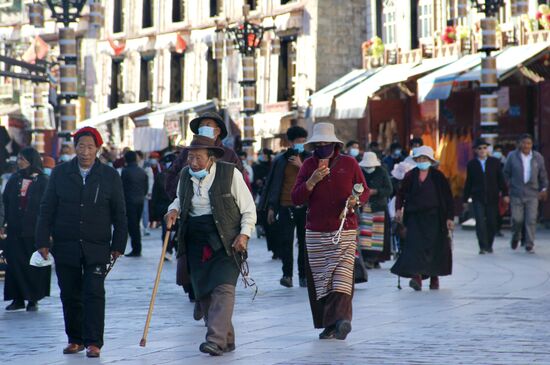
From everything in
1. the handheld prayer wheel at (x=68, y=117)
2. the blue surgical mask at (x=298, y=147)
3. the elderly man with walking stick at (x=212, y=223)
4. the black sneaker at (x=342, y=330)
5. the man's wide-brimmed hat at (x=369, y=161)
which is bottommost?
the black sneaker at (x=342, y=330)

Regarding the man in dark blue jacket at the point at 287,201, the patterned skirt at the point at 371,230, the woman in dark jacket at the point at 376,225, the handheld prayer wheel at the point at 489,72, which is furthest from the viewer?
the handheld prayer wheel at the point at 489,72

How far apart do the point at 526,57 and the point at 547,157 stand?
2156 mm

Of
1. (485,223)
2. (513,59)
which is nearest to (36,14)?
(513,59)

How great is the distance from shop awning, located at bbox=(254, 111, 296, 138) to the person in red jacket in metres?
32.4

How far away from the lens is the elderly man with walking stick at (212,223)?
11430 mm

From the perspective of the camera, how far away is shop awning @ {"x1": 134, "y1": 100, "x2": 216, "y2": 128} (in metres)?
49.1

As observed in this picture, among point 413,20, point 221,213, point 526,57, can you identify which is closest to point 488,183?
point 526,57

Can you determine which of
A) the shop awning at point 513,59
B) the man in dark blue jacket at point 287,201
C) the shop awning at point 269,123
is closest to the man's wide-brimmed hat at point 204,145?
the man in dark blue jacket at point 287,201

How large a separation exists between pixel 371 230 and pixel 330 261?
7814 millimetres

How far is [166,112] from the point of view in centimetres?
4919

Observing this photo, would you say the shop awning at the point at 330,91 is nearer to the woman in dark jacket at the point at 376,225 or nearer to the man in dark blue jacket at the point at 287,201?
the woman in dark jacket at the point at 376,225

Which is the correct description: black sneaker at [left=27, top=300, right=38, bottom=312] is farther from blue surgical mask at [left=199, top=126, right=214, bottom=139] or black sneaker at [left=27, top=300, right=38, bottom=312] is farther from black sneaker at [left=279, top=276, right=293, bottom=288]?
blue surgical mask at [left=199, top=126, right=214, bottom=139]

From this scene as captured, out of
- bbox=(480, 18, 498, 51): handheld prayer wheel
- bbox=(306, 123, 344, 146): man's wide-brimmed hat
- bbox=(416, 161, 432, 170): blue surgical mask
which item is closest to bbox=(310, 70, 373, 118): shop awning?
bbox=(480, 18, 498, 51): handheld prayer wheel

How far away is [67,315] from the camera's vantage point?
11.6 metres
